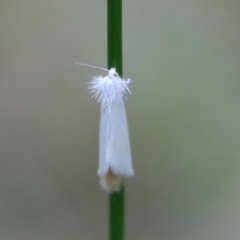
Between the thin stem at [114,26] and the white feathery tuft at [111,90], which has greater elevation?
the thin stem at [114,26]

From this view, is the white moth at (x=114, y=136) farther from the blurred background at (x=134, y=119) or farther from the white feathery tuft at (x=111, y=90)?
the blurred background at (x=134, y=119)

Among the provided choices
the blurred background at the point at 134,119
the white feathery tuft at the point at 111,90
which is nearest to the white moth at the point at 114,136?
the white feathery tuft at the point at 111,90

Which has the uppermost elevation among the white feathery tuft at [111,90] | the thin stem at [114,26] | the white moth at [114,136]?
the thin stem at [114,26]

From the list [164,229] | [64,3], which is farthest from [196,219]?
[64,3]

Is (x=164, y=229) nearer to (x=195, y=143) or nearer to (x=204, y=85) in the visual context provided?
(x=195, y=143)

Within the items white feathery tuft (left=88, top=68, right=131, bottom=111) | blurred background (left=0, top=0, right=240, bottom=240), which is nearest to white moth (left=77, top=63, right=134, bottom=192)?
white feathery tuft (left=88, top=68, right=131, bottom=111)

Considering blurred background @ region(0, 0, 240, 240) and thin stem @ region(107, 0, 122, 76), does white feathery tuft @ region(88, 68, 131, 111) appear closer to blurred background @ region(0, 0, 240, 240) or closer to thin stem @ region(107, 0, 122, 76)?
thin stem @ region(107, 0, 122, 76)

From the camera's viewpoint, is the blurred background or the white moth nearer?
the white moth
